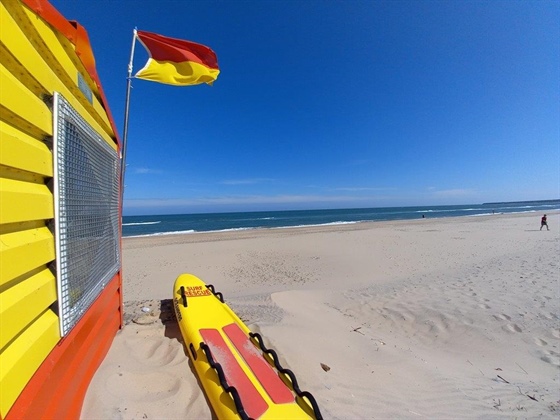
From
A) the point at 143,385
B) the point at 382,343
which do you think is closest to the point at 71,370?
the point at 143,385

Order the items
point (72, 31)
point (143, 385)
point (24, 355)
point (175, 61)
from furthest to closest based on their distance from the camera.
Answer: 1. point (175, 61)
2. point (143, 385)
3. point (72, 31)
4. point (24, 355)

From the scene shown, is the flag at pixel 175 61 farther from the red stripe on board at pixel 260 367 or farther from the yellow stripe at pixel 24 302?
the red stripe on board at pixel 260 367

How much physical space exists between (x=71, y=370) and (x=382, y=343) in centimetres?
404

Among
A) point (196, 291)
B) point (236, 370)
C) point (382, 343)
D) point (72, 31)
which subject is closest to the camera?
point (72, 31)

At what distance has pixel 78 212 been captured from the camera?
2080 mm

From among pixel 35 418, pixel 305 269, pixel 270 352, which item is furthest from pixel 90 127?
pixel 305 269

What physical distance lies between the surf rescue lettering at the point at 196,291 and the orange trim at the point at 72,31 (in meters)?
3.07

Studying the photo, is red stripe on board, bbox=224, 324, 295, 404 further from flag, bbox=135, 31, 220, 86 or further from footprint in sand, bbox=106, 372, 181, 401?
flag, bbox=135, 31, 220, 86

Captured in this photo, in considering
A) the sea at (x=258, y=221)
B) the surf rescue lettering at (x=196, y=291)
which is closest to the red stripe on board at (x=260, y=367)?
the surf rescue lettering at (x=196, y=291)

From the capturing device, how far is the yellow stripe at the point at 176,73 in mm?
4613

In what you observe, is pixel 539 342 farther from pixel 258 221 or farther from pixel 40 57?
→ pixel 258 221

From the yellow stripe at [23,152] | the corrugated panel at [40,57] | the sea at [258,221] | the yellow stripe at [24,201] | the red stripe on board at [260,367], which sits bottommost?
the sea at [258,221]

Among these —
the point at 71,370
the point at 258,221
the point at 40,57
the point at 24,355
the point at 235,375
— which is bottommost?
the point at 258,221

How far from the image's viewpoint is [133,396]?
8.07ft
